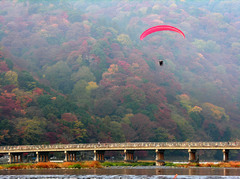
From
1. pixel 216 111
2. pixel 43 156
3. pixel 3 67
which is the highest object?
pixel 3 67

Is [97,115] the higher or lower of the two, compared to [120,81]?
lower

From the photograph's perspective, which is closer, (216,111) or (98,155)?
(98,155)

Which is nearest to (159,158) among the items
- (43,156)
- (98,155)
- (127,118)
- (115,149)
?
(115,149)

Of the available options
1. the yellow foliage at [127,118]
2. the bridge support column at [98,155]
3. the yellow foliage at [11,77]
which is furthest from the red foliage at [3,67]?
the bridge support column at [98,155]

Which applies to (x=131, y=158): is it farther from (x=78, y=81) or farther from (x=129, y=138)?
(x=78, y=81)

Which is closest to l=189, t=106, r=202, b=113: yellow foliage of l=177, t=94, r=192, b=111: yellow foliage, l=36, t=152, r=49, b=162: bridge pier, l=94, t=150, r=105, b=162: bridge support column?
l=177, t=94, r=192, b=111: yellow foliage

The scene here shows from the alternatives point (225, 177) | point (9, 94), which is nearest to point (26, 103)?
point (9, 94)

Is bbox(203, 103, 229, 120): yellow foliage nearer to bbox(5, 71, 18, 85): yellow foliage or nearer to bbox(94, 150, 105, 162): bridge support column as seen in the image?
bbox(5, 71, 18, 85): yellow foliage

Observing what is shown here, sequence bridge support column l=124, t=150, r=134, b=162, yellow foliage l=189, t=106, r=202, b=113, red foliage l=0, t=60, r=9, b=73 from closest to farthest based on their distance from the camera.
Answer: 1. bridge support column l=124, t=150, r=134, b=162
2. red foliage l=0, t=60, r=9, b=73
3. yellow foliage l=189, t=106, r=202, b=113

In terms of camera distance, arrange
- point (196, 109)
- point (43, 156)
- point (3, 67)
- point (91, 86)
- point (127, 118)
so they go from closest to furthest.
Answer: point (43, 156) < point (127, 118) < point (3, 67) < point (196, 109) < point (91, 86)

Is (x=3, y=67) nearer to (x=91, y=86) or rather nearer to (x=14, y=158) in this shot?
(x=91, y=86)

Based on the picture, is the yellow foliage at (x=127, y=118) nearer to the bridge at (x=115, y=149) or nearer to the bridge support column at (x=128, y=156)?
the bridge support column at (x=128, y=156)
